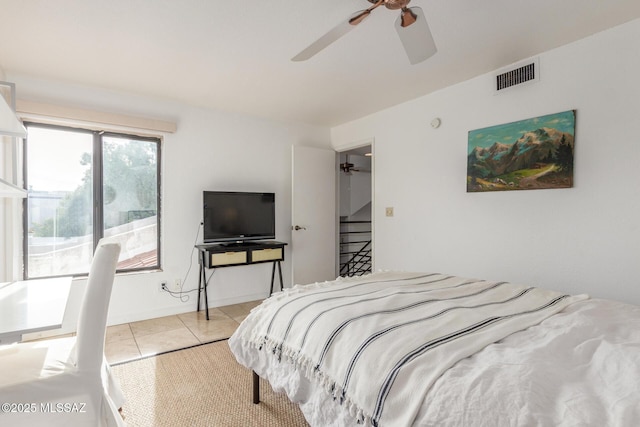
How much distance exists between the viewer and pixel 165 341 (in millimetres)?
2814

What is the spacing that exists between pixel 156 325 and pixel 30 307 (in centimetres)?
208

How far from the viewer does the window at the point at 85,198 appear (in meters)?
2.96

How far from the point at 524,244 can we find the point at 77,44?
369cm

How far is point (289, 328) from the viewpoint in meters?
1.49

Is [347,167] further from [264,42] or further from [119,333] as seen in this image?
[119,333]

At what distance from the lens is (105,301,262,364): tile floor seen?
2.63 m

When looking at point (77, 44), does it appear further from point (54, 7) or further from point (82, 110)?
point (82, 110)

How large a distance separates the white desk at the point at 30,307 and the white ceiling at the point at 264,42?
1.59 meters

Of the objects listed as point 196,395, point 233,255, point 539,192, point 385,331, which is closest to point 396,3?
point 385,331

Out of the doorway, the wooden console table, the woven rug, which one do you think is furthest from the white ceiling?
the doorway

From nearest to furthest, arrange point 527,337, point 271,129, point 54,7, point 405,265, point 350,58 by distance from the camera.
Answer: point 527,337
point 54,7
point 350,58
point 405,265
point 271,129

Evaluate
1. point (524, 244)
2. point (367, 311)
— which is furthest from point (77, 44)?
point (524, 244)

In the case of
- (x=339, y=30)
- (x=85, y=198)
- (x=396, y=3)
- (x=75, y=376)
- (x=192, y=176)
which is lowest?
(x=75, y=376)

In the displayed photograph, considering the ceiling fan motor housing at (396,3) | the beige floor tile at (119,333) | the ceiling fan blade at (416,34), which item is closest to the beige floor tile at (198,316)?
the beige floor tile at (119,333)
